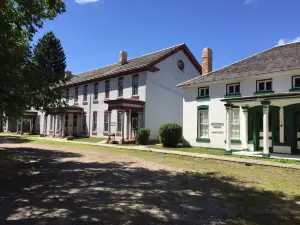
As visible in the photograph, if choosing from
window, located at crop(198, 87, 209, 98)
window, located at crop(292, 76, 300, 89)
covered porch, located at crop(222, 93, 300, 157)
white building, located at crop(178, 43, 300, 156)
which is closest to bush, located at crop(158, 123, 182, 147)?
white building, located at crop(178, 43, 300, 156)

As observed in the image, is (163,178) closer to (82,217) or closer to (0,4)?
(82,217)

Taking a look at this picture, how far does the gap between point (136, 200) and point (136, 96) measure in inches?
780

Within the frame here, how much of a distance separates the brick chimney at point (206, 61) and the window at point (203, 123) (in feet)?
14.4

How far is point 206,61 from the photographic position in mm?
23203

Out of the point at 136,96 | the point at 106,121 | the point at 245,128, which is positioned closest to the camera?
the point at 245,128

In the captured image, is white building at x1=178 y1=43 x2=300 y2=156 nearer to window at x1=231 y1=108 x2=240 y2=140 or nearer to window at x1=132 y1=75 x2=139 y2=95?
window at x1=231 y1=108 x2=240 y2=140

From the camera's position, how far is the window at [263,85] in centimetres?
1647

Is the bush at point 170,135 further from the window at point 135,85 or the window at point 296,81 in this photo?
the window at point 296,81

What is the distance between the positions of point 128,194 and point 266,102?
1034cm

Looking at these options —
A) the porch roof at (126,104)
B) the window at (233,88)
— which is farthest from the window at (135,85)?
the window at (233,88)

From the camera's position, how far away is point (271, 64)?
17.0 m

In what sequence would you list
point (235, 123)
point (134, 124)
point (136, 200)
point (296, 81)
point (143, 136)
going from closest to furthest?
1. point (136, 200)
2. point (296, 81)
3. point (235, 123)
4. point (143, 136)
5. point (134, 124)

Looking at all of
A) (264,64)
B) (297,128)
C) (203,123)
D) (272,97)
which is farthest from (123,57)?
(297,128)

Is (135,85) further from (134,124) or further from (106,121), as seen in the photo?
(106,121)
